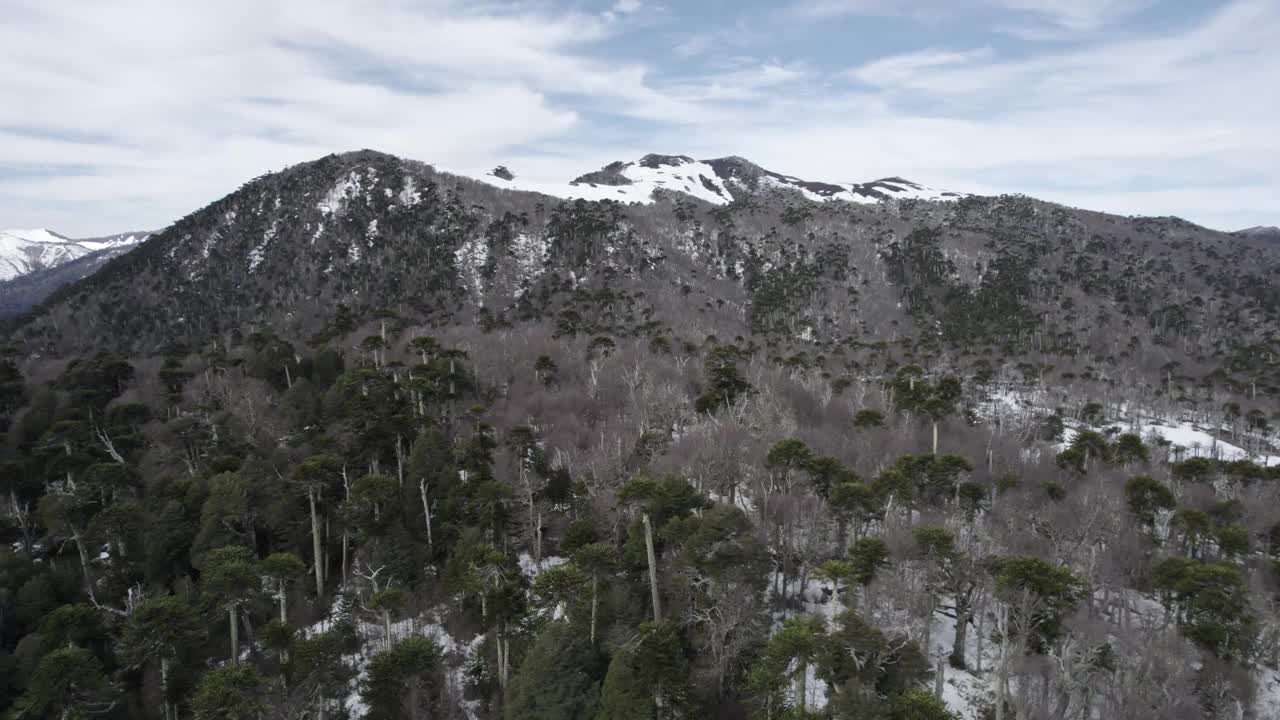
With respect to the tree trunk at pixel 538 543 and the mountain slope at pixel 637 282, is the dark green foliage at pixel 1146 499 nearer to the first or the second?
the tree trunk at pixel 538 543

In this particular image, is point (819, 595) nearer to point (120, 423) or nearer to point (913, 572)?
point (913, 572)

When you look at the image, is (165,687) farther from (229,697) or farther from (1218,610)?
(1218,610)

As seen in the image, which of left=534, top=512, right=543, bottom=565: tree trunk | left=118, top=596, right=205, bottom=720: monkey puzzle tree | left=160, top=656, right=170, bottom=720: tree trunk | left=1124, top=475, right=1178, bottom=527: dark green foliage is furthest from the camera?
left=534, top=512, right=543, bottom=565: tree trunk

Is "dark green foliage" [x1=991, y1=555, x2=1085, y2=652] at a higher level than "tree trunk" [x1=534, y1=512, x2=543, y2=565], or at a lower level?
higher

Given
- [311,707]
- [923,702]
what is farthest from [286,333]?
[923,702]

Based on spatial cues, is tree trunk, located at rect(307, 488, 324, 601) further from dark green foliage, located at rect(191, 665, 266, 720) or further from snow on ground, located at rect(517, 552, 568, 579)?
dark green foliage, located at rect(191, 665, 266, 720)

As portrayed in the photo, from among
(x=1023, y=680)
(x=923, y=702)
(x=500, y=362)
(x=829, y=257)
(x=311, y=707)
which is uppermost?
(x=829, y=257)

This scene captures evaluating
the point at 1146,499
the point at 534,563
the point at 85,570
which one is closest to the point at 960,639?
the point at 1146,499

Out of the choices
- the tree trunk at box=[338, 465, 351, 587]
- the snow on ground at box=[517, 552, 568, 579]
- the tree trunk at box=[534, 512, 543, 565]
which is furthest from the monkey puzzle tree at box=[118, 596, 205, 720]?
the tree trunk at box=[534, 512, 543, 565]
